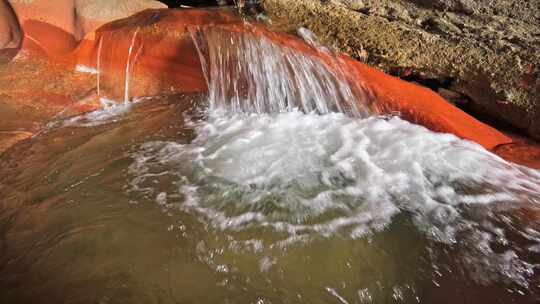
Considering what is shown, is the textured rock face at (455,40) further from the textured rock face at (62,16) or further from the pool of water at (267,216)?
the textured rock face at (62,16)

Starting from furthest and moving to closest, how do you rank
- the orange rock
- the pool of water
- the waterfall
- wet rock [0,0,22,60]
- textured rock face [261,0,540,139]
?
wet rock [0,0,22,60] → the waterfall → the orange rock → textured rock face [261,0,540,139] → the pool of water

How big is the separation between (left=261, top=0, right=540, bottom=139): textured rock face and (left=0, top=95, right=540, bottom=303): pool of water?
0.75 m

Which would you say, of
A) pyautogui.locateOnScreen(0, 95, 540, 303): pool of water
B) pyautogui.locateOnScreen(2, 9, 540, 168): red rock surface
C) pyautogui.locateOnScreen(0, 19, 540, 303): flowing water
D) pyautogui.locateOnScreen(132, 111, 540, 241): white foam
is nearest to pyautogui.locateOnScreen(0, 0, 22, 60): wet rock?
pyautogui.locateOnScreen(2, 9, 540, 168): red rock surface

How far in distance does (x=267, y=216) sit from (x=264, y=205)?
14cm

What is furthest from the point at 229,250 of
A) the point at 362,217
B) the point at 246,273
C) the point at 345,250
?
→ the point at 362,217

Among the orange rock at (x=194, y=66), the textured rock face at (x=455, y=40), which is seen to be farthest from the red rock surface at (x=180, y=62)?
the textured rock face at (x=455, y=40)

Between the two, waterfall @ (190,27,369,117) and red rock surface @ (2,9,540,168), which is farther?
waterfall @ (190,27,369,117)

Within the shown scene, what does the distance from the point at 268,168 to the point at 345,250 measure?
117 centimetres

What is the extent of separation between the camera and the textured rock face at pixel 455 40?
360 cm

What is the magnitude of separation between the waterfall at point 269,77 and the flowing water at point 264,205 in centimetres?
2

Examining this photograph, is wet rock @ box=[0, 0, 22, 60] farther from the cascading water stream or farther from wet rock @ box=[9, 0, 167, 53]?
the cascading water stream

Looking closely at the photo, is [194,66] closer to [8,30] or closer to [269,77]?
[269,77]

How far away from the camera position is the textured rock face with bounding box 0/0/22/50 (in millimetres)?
5332

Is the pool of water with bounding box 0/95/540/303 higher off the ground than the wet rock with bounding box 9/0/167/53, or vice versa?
the wet rock with bounding box 9/0/167/53
